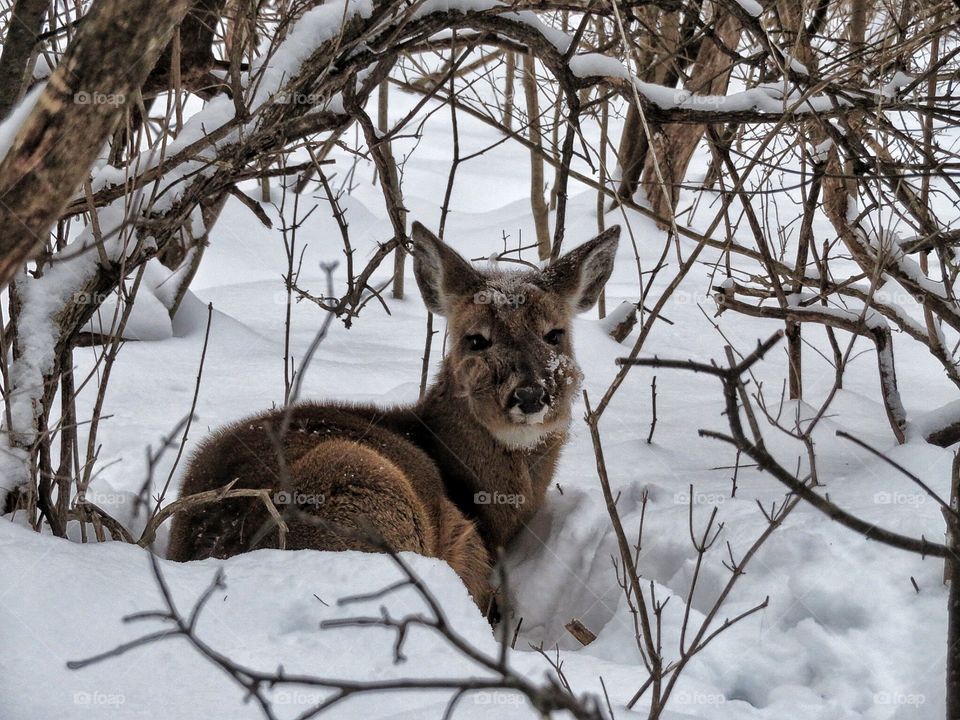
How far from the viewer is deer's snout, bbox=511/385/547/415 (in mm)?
4875

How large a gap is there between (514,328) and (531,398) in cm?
48

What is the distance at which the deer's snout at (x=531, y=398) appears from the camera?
192 inches

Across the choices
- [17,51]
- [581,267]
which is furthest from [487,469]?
[17,51]

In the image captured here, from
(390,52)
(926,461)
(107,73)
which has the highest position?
(390,52)

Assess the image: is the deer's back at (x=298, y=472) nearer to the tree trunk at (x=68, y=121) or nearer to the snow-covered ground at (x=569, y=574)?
the snow-covered ground at (x=569, y=574)

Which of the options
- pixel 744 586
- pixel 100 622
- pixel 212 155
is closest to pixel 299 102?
pixel 212 155

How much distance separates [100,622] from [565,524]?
116 inches

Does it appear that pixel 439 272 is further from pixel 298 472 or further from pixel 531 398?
pixel 298 472

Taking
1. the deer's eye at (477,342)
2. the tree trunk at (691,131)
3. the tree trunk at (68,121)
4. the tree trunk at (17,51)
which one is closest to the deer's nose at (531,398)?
the deer's eye at (477,342)

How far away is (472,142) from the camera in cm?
1919

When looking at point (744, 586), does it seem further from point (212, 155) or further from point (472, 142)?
point (472, 142)

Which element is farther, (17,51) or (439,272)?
(439,272)

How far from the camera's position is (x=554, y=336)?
5.36 metres

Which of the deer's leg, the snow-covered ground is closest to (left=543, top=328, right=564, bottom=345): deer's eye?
the snow-covered ground
